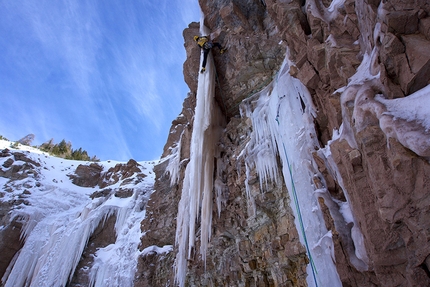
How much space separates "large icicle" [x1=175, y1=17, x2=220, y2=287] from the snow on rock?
3159 mm

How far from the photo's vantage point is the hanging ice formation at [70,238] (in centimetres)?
1008

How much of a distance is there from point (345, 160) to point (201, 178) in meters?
4.46

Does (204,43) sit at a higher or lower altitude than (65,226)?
higher

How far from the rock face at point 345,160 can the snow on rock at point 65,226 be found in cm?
509

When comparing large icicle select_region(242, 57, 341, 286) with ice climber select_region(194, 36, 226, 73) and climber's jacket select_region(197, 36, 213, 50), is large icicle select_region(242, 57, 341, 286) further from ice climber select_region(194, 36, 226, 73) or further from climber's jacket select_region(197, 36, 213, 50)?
climber's jacket select_region(197, 36, 213, 50)

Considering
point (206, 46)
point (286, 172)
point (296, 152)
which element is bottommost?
point (286, 172)

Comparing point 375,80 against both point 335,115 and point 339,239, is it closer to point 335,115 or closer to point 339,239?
point 335,115

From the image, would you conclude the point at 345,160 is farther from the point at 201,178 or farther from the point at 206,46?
the point at 206,46

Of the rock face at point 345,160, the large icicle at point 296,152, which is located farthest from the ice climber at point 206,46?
the large icicle at point 296,152

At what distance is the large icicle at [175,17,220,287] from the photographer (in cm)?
640

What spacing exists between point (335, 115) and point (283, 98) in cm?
216

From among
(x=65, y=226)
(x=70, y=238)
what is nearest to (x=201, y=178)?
(x=70, y=238)

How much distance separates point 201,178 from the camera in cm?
664

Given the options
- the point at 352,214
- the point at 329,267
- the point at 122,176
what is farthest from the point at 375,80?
the point at 122,176
